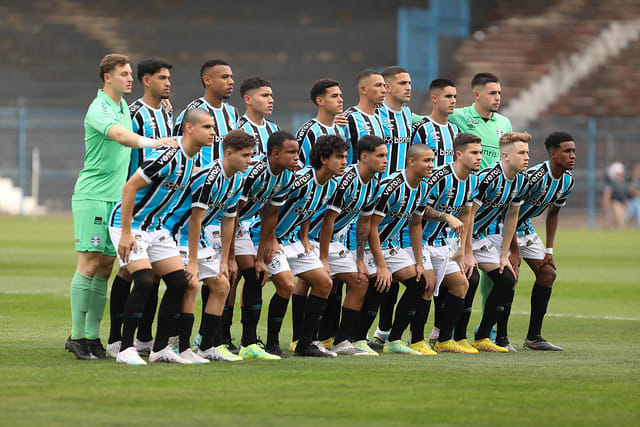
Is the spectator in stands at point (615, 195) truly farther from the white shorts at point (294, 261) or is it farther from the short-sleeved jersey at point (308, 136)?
the white shorts at point (294, 261)

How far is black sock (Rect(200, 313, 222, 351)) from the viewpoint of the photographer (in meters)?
8.16

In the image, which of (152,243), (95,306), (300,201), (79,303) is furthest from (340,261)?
(79,303)

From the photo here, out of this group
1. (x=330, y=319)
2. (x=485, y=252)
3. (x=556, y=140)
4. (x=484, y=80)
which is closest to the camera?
(x=330, y=319)

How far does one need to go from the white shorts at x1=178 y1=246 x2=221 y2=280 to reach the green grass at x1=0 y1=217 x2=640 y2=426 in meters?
0.69

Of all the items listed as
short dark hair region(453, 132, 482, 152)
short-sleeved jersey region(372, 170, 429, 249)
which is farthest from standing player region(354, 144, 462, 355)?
short dark hair region(453, 132, 482, 152)

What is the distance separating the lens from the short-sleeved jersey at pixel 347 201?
874cm

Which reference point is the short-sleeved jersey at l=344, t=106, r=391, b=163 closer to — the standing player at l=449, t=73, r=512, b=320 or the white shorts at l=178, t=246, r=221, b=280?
the standing player at l=449, t=73, r=512, b=320

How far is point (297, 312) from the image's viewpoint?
9172mm

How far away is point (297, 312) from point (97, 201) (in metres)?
1.90

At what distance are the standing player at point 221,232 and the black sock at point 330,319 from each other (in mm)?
1232

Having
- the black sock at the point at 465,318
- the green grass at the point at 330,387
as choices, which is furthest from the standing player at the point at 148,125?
the black sock at the point at 465,318

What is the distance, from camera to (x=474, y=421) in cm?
586

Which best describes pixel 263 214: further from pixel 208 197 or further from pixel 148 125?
pixel 148 125

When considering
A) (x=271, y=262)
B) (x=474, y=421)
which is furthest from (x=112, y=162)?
(x=474, y=421)
